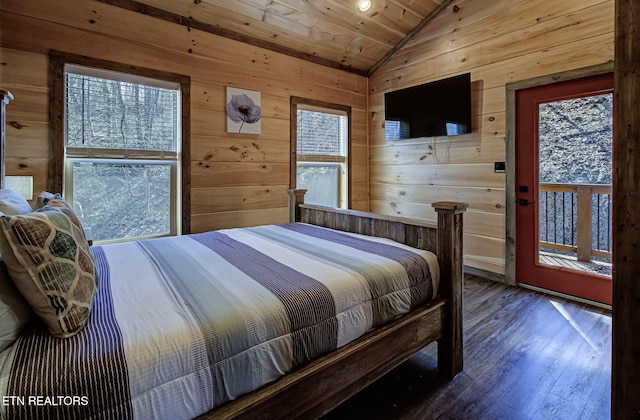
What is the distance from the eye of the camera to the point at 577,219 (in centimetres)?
317

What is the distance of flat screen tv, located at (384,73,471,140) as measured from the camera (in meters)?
3.59

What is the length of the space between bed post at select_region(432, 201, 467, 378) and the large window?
2.44 metres

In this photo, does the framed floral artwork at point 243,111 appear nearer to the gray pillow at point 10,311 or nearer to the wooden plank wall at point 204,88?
the wooden plank wall at point 204,88

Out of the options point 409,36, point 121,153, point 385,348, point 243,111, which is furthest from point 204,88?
point 385,348

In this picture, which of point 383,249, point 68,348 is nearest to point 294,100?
point 383,249

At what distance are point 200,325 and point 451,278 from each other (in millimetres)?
1376

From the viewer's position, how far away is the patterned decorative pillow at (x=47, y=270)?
0.92 m

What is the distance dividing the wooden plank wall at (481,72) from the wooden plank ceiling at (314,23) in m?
0.27

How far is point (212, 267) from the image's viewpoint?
1.59 meters

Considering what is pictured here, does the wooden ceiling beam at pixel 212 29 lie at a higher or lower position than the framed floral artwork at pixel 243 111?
higher

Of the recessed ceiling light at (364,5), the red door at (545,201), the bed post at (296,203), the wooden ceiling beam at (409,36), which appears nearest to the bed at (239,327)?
the bed post at (296,203)

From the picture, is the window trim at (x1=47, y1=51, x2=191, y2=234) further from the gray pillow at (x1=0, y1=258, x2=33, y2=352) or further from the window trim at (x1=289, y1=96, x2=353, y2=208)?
the gray pillow at (x1=0, y1=258, x2=33, y2=352)

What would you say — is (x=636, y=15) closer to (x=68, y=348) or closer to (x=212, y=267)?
(x=212, y=267)

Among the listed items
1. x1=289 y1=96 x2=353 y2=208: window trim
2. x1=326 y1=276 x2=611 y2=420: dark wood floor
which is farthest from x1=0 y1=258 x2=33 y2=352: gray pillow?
x1=289 y1=96 x2=353 y2=208: window trim
